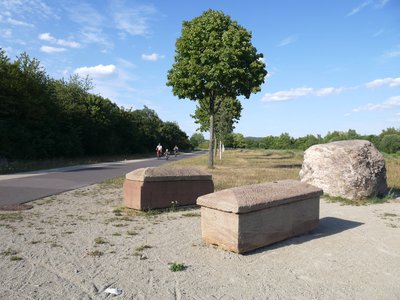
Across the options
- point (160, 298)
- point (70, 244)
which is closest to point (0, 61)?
point (70, 244)

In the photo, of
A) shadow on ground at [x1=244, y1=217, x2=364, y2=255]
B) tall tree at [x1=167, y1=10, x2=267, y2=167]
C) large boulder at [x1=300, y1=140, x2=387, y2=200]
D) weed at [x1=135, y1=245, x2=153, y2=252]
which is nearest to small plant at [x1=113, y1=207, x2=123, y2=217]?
weed at [x1=135, y1=245, x2=153, y2=252]

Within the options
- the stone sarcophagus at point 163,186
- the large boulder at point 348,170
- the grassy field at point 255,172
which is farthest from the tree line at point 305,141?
the stone sarcophagus at point 163,186

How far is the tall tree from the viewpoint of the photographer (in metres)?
20.7

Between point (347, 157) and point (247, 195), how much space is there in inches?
236

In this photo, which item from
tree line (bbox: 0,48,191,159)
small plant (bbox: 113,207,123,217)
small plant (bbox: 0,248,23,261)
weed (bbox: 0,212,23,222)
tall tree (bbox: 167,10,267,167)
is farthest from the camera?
tree line (bbox: 0,48,191,159)

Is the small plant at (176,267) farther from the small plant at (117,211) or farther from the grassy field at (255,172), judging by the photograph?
the grassy field at (255,172)

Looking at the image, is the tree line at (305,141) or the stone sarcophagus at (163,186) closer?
the stone sarcophagus at (163,186)

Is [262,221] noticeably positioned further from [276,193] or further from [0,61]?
[0,61]

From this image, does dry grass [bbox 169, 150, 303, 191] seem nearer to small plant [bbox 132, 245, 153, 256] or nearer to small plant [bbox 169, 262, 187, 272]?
small plant [bbox 132, 245, 153, 256]

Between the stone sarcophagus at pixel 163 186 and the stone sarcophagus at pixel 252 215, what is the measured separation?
9.50ft

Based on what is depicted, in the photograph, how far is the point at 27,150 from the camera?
28.1 m

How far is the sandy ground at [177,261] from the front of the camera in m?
4.06

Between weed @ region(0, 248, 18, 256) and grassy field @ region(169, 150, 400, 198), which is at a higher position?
weed @ region(0, 248, 18, 256)

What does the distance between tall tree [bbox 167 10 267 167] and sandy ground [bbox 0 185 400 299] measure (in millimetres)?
14078
